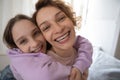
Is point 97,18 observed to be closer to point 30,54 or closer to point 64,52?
point 64,52

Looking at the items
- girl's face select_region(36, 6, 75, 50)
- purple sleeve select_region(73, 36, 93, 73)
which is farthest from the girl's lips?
purple sleeve select_region(73, 36, 93, 73)

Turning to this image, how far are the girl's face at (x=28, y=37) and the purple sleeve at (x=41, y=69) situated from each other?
0.07 m

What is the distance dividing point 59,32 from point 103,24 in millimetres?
998

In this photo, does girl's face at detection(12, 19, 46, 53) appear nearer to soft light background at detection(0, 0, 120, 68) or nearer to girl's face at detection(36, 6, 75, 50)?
girl's face at detection(36, 6, 75, 50)

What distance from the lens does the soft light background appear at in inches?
60.1

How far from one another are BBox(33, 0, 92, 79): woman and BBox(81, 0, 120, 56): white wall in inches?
27.6

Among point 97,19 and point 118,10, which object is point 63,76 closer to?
point 118,10

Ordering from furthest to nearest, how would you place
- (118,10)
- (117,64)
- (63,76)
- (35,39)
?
(118,10) < (117,64) < (35,39) < (63,76)

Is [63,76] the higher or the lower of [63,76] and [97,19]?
the higher

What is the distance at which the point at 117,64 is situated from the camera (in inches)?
50.3

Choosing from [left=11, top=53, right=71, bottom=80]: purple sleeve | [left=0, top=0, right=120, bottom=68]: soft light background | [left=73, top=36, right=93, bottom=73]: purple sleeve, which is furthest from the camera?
[left=0, top=0, right=120, bottom=68]: soft light background

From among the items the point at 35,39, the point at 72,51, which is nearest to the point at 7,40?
the point at 35,39

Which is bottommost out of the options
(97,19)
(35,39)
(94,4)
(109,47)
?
(109,47)

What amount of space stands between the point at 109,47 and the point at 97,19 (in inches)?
12.3
